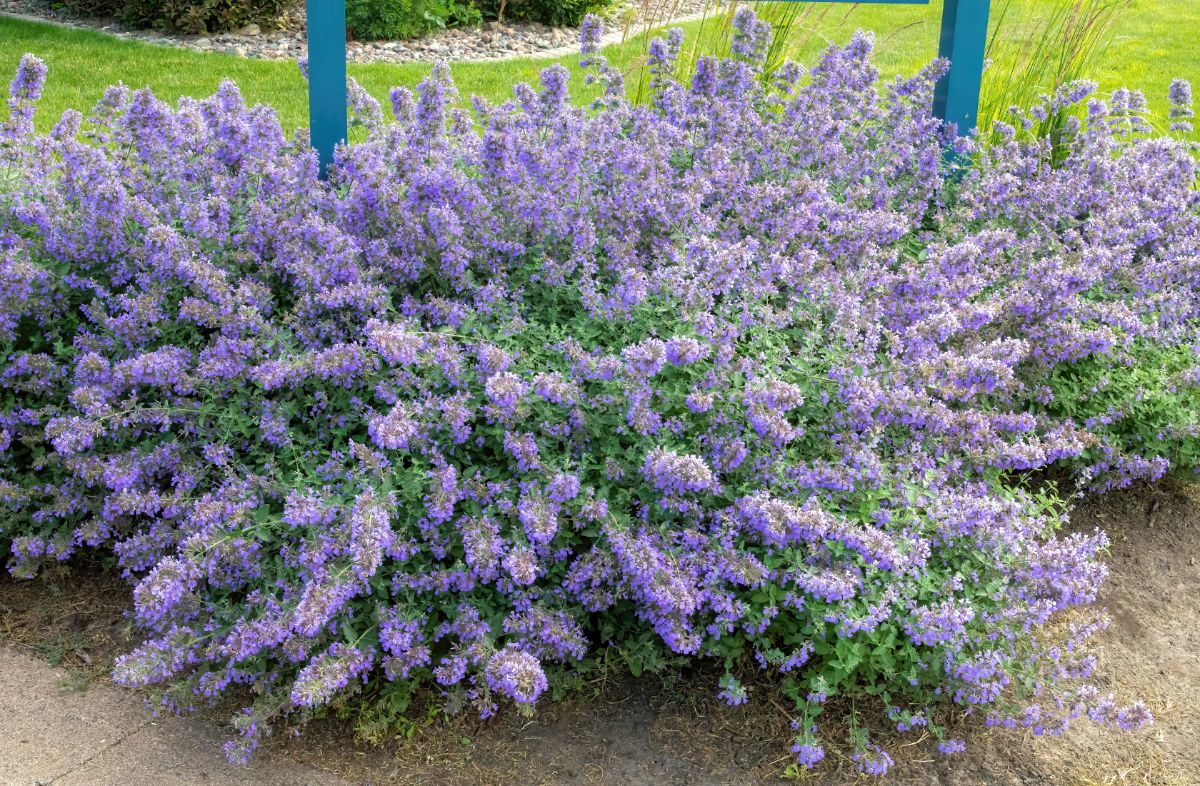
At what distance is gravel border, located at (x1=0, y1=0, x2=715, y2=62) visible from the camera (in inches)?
386

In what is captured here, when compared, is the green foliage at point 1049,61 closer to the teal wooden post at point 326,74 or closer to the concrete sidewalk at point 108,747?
the teal wooden post at point 326,74

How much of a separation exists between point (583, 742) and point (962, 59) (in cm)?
388

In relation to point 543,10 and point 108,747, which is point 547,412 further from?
point 543,10

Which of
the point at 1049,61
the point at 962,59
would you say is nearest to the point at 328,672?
the point at 962,59

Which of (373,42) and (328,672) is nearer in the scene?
(328,672)

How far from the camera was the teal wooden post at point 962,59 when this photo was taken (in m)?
5.11

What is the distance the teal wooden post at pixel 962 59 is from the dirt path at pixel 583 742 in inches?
118

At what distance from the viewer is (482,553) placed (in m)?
2.70

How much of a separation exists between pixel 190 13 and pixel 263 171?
23.5 ft

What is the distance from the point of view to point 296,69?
8992 millimetres

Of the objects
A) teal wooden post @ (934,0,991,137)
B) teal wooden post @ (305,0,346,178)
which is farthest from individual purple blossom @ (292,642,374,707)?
teal wooden post @ (934,0,991,137)

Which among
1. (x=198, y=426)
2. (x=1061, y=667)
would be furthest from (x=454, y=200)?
(x=1061, y=667)

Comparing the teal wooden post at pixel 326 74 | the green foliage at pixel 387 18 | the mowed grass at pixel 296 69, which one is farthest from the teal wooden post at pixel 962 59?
the green foliage at pixel 387 18

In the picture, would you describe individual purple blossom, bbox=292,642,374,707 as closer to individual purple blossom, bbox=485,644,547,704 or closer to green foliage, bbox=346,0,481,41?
individual purple blossom, bbox=485,644,547,704
